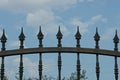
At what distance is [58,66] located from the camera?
10.4m

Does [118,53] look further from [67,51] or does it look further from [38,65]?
[38,65]

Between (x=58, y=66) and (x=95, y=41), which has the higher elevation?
(x=95, y=41)

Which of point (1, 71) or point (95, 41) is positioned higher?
point (95, 41)

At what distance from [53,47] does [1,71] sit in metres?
1.60

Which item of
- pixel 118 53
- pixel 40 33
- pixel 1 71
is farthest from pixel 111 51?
pixel 1 71

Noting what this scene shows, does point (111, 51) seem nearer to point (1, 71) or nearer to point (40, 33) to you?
point (40, 33)

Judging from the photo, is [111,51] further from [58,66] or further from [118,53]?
[58,66]

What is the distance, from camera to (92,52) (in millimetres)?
10477

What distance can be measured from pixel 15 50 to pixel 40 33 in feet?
2.74

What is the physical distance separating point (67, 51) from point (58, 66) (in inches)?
19.0

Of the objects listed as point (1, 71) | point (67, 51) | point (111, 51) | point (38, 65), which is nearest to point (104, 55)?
point (111, 51)

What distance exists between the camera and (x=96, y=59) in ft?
34.5

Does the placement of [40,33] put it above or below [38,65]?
above

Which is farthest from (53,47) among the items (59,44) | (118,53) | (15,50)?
(118,53)
